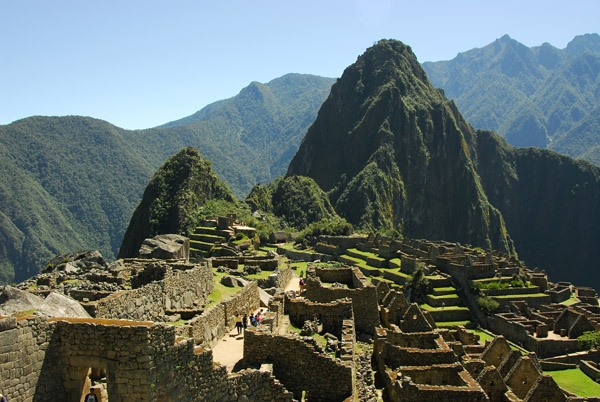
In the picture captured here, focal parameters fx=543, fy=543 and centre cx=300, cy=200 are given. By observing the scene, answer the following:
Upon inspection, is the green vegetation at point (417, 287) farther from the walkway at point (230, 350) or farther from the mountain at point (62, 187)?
the mountain at point (62, 187)

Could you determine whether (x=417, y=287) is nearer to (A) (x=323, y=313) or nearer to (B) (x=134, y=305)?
(A) (x=323, y=313)

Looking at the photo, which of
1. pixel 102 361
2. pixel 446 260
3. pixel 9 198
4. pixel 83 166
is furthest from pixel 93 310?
pixel 83 166

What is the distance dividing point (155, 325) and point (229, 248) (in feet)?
148

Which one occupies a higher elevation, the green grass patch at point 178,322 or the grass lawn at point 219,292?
the green grass patch at point 178,322

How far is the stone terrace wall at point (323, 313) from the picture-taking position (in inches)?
619

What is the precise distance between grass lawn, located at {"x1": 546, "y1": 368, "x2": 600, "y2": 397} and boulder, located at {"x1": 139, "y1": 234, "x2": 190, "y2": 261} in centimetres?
2489

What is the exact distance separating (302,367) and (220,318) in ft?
13.9

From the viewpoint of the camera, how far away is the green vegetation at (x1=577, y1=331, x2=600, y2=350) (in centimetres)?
4234

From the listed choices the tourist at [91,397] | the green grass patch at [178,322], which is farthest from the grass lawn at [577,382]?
the tourist at [91,397]

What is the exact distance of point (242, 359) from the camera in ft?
40.9

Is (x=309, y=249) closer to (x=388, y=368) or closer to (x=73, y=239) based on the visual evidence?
(x=73, y=239)

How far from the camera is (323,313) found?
51.9ft

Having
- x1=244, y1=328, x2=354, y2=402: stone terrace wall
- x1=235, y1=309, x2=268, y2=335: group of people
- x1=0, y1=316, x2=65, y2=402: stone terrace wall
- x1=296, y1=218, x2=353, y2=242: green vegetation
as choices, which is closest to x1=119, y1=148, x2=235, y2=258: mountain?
x1=296, y1=218, x2=353, y2=242: green vegetation

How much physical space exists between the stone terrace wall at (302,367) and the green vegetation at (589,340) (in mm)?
37998
